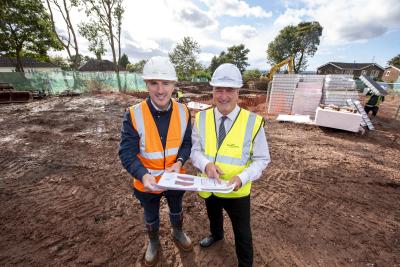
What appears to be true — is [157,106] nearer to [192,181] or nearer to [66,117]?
[192,181]

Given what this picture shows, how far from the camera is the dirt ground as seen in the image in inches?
104

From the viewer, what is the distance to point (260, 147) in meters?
1.94

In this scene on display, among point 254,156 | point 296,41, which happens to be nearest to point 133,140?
point 254,156

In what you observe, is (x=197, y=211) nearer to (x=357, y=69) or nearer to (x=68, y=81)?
(x=68, y=81)

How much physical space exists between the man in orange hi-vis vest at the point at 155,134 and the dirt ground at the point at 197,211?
1153mm

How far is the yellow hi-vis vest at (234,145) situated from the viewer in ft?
6.21

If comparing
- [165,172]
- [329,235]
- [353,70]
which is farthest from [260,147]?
[353,70]

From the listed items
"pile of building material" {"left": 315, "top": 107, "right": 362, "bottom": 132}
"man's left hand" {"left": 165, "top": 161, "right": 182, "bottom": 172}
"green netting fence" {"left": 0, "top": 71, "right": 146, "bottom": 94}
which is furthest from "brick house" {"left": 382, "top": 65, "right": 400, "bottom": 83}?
"man's left hand" {"left": 165, "top": 161, "right": 182, "bottom": 172}

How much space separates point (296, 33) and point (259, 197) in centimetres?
4575

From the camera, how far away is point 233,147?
6.21 feet

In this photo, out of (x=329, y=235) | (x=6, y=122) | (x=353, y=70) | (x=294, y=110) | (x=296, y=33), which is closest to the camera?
(x=329, y=235)

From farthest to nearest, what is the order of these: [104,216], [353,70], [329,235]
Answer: [353,70], [104,216], [329,235]

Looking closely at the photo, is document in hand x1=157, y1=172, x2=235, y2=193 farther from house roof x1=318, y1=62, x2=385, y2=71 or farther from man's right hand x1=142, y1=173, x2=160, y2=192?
house roof x1=318, y1=62, x2=385, y2=71

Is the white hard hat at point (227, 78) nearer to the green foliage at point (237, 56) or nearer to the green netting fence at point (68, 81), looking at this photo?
the green netting fence at point (68, 81)
